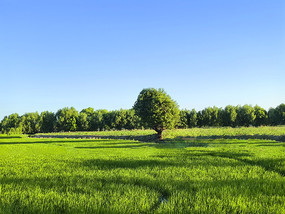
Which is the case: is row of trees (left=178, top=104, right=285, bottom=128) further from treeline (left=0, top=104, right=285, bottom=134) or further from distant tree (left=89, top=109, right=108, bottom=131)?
distant tree (left=89, top=109, right=108, bottom=131)

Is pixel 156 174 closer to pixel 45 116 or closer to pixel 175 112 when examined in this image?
pixel 175 112

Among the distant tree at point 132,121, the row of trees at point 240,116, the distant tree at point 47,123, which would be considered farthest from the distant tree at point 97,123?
the row of trees at point 240,116

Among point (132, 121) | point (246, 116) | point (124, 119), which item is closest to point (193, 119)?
point (246, 116)

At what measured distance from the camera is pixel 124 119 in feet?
368

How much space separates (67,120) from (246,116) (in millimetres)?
105998

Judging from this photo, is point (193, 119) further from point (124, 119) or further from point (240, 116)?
point (124, 119)

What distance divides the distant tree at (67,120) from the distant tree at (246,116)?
319 feet

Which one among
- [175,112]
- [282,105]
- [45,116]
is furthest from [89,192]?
[45,116]

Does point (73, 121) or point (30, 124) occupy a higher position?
point (73, 121)

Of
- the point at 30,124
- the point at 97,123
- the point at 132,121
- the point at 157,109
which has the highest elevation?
the point at 157,109

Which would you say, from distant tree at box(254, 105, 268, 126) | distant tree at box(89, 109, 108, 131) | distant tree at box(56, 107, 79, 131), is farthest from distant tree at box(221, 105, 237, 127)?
distant tree at box(56, 107, 79, 131)

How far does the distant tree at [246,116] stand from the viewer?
3553 inches

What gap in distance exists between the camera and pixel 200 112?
108 meters

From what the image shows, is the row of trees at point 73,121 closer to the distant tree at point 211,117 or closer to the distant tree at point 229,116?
the distant tree at point 211,117
